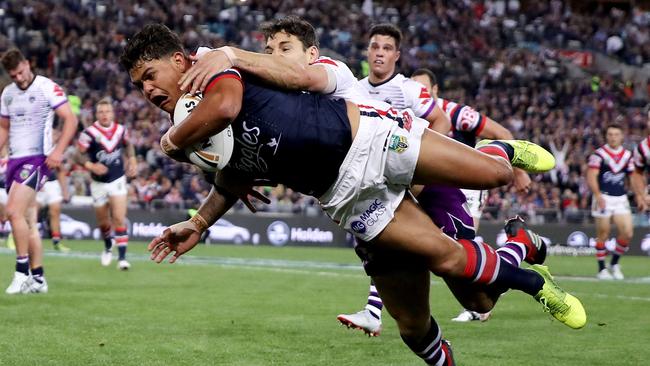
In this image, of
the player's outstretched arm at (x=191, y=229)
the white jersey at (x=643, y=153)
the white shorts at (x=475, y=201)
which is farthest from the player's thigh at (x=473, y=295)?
the white jersey at (x=643, y=153)

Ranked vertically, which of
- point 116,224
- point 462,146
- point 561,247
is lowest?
point 561,247

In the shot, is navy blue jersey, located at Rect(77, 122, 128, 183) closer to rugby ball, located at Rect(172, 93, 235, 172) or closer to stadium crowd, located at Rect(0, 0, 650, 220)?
stadium crowd, located at Rect(0, 0, 650, 220)

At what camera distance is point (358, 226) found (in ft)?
17.9

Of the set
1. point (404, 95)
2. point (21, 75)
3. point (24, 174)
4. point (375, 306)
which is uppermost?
point (21, 75)

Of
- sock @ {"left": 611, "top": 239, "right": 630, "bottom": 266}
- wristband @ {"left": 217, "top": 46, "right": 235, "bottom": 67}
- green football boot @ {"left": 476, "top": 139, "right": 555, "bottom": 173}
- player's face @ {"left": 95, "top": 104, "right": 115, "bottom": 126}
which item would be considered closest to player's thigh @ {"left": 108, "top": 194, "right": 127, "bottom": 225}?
player's face @ {"left": 95, "top": 104, "right": 115, "bottom": 126}

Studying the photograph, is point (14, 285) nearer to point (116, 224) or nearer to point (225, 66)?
point (116, 224)

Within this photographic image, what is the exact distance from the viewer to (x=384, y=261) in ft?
19.1

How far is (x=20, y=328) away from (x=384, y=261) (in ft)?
13.0

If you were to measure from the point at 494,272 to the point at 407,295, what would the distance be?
1.81ft

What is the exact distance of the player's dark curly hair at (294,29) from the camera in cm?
634

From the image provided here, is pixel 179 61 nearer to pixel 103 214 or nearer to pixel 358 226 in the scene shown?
pixel 358 226

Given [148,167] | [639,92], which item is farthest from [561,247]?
[639,92]

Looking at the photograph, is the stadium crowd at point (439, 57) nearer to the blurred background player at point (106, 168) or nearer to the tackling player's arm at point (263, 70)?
the blurred background player at point (106, 168)

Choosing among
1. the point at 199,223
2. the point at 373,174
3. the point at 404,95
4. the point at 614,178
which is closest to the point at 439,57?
the point at 614,178
